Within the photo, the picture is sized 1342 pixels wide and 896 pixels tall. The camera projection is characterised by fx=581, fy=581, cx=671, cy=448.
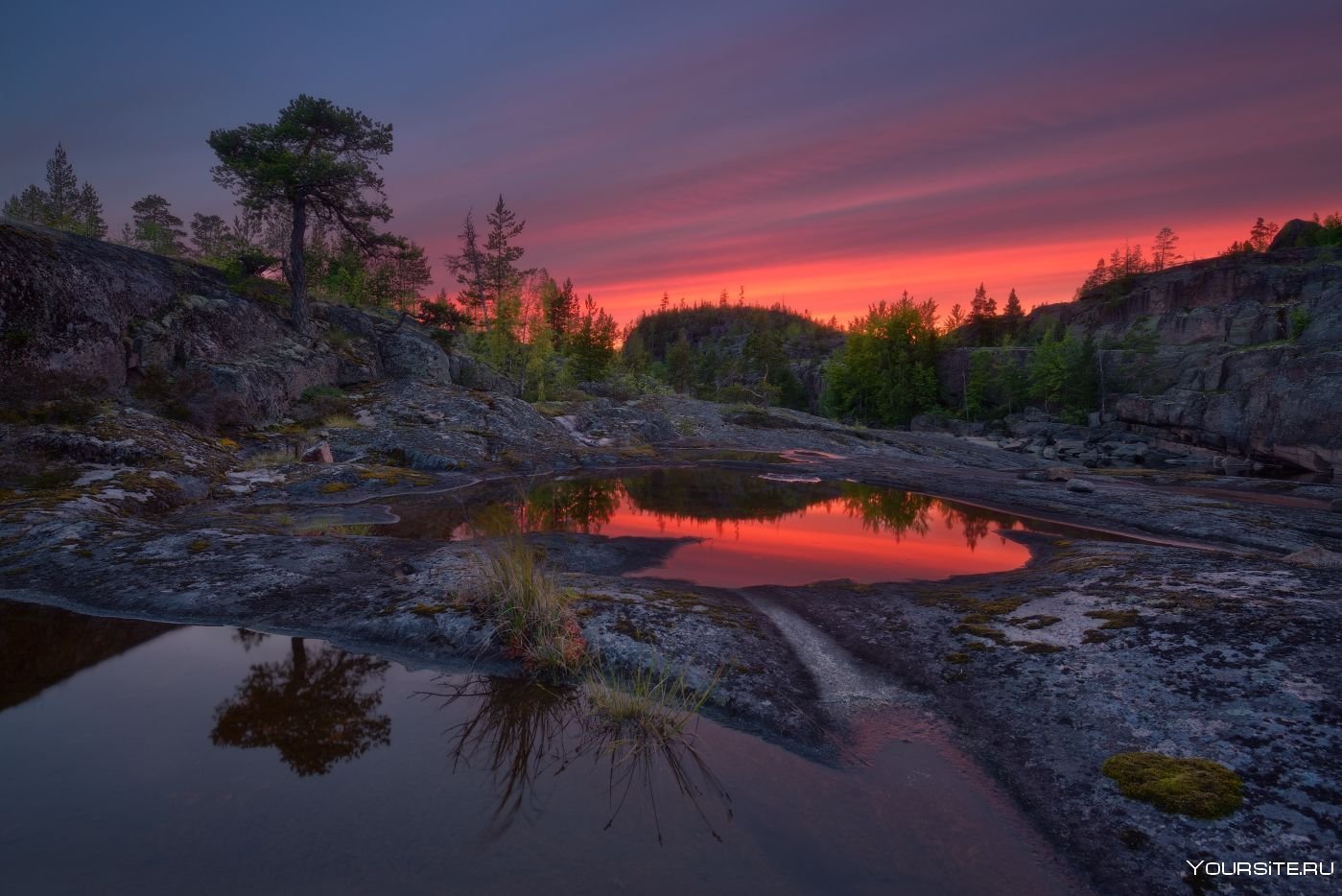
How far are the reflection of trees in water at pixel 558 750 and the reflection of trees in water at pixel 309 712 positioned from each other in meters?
0.88

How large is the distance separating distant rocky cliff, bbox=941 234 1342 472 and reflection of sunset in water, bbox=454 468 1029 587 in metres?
32.3

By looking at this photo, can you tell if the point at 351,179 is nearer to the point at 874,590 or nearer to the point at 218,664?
the point at 218,664

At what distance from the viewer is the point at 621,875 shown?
4363 mm

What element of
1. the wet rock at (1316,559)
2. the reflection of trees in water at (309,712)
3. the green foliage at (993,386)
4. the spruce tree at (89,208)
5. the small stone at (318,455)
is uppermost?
the spruce tree at (89,208)

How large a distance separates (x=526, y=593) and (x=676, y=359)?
99.4 m

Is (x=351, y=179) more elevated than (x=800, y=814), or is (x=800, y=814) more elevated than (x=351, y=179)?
(x=351, y=179)

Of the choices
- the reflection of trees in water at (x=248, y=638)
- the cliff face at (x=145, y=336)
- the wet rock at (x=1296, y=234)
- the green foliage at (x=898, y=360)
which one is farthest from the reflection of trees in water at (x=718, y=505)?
the wet rock at (x=1296, y=234)

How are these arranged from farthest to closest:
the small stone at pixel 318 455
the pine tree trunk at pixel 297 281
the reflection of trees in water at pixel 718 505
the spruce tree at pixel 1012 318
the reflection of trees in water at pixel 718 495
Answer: the spruce tree at pixel 1012 318 → the pine tree trunk at pixel 297 281 → the small stone at pixel 318 455 → the reflection of trees in water at pixel 718 495 → the reflection of trees in water at pixel 718 505

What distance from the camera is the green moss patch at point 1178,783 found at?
16.3 ft

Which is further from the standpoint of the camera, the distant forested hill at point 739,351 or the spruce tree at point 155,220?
the distant forested hill at point 739,351

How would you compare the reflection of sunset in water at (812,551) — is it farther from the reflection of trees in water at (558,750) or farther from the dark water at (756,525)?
the reflection of trees in water at (558,750)

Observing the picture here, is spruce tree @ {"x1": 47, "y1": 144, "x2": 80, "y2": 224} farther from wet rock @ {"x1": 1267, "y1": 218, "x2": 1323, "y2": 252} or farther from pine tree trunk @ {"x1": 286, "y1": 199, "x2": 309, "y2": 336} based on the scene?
wet rock @ {"x1": 1267, "y1": 218, "x2": 1323, "y2": 252}

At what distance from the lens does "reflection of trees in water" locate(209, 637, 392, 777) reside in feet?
19.3

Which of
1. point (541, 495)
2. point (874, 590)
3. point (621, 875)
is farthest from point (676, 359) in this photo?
point (621, 875)
